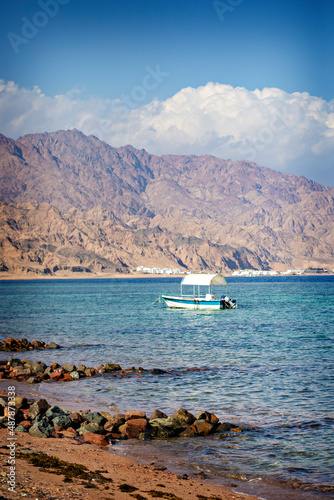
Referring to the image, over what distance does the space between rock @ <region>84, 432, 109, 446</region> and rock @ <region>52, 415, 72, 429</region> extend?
1.16m

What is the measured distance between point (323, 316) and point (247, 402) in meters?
45.9

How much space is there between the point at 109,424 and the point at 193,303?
59.3 m

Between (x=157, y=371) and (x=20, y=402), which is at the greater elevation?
(x=20, y=402)

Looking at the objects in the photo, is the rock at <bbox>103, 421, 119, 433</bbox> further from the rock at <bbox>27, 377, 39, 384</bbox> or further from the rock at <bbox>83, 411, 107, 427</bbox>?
the rock at <bbox>27, 377, 39, 384</bbox>

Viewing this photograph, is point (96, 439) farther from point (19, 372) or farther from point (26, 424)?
point (19, 372)

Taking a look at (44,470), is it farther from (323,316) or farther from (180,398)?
(323,316)

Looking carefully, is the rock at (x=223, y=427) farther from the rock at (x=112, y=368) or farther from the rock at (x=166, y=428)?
the rock at (x=112, y=368)

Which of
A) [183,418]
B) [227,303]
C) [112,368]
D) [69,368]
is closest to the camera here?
[183,418]

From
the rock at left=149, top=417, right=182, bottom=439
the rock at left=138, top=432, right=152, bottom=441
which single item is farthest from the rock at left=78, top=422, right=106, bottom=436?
the rock at left=149, top=417, right=182, bottom=439

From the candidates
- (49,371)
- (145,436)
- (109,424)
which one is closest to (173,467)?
(145,436)

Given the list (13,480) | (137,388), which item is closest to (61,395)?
(137,388)

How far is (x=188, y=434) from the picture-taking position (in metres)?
16.8

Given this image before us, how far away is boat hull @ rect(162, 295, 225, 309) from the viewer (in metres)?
74.2

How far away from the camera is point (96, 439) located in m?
15.5
